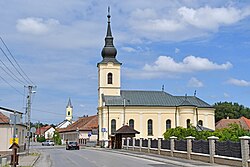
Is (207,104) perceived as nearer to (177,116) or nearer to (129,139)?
(177,116)

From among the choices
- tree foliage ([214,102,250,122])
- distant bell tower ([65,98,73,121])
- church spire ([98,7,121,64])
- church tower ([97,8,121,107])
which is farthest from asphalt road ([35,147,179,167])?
distant bell tower ([65,98,73,121])

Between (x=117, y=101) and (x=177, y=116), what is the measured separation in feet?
40.5

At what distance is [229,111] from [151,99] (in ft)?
160

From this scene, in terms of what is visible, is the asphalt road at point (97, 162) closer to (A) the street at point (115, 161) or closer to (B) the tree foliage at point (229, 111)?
(A) the street at point (115, 161)

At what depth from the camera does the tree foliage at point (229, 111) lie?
120 metres

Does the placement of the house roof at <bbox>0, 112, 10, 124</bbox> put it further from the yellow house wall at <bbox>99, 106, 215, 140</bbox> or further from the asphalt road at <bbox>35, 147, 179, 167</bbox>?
the yellow house wall at <bbox>99, 106, 215, 140</bbox>

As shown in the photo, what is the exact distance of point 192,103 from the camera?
81.7 meters

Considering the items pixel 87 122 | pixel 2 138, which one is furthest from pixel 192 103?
pixel 2 138

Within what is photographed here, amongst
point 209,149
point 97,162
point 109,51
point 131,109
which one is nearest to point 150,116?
point 131,109

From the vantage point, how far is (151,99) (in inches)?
3164

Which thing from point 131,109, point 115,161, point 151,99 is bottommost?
point 115,161

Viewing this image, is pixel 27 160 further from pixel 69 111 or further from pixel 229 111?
pixel 69 111

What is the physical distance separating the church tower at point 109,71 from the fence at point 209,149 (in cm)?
3718

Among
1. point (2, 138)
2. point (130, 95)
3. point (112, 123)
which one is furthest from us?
point (130, 95)
